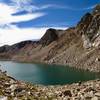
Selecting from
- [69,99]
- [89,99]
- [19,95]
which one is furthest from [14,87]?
[89,99]

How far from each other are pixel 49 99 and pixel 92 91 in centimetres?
394

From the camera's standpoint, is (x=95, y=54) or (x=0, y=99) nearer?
(x=0, y=99)

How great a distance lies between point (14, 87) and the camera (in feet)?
72.7

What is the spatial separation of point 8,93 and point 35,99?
6.58 feet

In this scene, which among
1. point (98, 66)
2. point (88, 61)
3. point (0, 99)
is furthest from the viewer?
point (88, 61)

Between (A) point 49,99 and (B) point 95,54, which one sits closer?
(A) point 49,99

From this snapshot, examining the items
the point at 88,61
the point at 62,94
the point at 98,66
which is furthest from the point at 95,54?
the point at 62,94

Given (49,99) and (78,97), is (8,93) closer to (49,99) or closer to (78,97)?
(49,99)

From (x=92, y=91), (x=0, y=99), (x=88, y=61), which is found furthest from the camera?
(x=88, y=61)

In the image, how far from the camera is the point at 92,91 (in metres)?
23.5

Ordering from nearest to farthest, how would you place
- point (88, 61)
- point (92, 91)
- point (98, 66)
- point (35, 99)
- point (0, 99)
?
point (0, 99) → point (35, 99) → point (92, 91) → point (98, 66) → point (88, 61)

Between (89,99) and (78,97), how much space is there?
1.11 metres

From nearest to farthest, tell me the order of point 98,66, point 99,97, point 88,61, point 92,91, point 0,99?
point 0,99 < point 99,97 < point 92,91 < point 98,66 < point 88,61

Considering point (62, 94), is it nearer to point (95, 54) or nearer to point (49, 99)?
point (49, 99)
